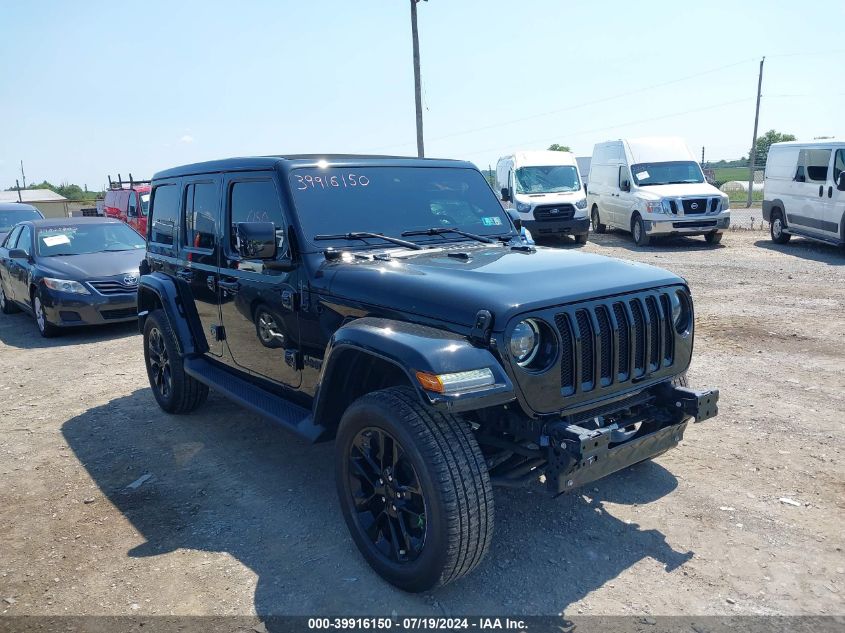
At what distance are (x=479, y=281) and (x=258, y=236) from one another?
1.27 meters

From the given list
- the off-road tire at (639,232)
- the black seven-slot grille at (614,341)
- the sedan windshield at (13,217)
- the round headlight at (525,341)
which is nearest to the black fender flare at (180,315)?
the round headlight at (525,341)

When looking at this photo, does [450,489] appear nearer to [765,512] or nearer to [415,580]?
[415,580]

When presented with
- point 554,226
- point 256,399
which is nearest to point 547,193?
point 554,226

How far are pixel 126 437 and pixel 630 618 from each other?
4.05 m

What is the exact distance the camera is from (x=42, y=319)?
9.12 metres

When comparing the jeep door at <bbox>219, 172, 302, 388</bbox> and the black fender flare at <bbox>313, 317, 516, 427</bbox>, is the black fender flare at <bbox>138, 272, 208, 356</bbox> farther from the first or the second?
the black fender flare at <bbox>313, 317, 516, 427</bbox>

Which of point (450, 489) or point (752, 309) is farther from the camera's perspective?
point (752, 309)

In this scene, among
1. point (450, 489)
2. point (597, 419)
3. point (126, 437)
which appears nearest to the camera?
point (450, 489)

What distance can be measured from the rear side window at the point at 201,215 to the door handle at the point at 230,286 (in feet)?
1.05

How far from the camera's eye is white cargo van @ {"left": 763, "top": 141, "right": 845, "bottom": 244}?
13.2 meters

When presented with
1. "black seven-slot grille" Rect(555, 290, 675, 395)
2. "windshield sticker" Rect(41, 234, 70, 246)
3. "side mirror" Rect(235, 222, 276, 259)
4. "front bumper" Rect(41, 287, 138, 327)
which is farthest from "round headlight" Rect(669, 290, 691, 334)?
"windshield sticker" Rect(41, 234, 70, 246)

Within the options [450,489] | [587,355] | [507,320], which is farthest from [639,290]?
[450,489]

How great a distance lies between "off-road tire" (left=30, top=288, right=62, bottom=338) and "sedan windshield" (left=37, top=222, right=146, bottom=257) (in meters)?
0.66

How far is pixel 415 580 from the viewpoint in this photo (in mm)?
3074
